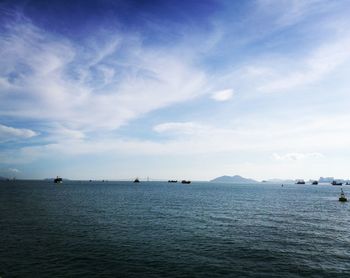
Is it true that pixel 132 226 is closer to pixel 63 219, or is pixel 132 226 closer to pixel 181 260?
pixel 63 219

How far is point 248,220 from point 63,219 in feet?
140

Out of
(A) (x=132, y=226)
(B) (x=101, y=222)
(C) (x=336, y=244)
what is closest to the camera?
(C) (x=336, y=244)

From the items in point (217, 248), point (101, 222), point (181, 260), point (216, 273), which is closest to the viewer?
point (216, 273)

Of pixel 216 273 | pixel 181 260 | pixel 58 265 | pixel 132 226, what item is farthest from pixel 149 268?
pixel 132 226

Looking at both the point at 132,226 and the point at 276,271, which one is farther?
the point at 132,226

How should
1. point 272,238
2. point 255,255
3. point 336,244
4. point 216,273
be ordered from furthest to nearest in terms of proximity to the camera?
point 272,238
point 336,244
point 255,255
point 216,273

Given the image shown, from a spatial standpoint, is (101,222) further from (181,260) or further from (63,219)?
(181,260)

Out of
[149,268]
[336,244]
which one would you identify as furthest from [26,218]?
[336,244]

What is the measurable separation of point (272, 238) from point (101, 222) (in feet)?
113

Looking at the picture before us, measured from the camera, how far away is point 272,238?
46.1 meters

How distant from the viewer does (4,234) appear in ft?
149

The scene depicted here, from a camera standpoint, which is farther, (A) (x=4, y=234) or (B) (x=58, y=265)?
(A) (x=4, y=234)

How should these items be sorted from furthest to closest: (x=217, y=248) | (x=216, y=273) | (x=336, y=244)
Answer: (x=336, y=244)
(x=217, y=248)
(x=216, y=273)

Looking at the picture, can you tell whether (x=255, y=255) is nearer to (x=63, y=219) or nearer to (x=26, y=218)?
(x=63, y=219)
